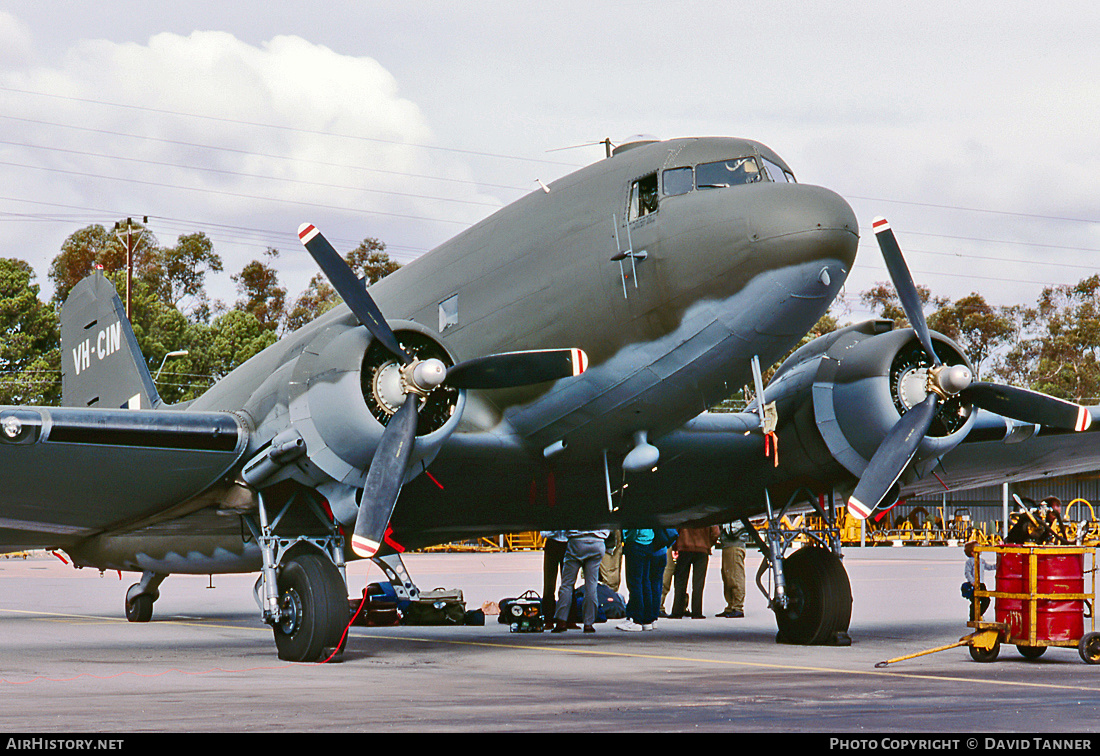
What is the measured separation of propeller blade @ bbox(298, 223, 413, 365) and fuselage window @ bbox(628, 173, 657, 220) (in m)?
2.90

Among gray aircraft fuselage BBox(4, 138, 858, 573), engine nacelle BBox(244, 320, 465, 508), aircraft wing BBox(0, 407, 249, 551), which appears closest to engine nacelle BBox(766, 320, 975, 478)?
gray aircraft fuselage BBox(4, 138, 858, 573)

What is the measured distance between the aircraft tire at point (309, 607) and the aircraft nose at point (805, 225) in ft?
19.5

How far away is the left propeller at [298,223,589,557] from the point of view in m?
12.8

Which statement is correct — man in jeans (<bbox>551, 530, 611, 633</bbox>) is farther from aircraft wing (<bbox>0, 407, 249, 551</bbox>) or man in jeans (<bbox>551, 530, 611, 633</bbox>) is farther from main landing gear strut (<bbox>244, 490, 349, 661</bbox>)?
aircraft wing (<bbox>0, 407, 249, 551</bbox>)

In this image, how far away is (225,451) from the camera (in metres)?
13.7

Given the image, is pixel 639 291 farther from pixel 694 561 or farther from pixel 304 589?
pixel 694 561

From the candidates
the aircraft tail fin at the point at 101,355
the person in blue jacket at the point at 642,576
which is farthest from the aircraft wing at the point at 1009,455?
the aircraft tail fin at the point at 101,355

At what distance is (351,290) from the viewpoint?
13.0 m

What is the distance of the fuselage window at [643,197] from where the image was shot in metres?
13.2

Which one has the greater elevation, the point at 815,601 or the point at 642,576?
the point at 642,576

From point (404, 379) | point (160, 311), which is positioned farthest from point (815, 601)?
point (160, 311)

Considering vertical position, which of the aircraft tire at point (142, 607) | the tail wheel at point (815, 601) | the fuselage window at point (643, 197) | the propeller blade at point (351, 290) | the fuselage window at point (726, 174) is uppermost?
the fuselage window at point (726, 174)

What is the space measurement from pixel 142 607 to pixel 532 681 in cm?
1134

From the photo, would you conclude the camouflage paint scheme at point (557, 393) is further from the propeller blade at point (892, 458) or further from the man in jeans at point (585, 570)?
the man in jeans at point (585, 570)
